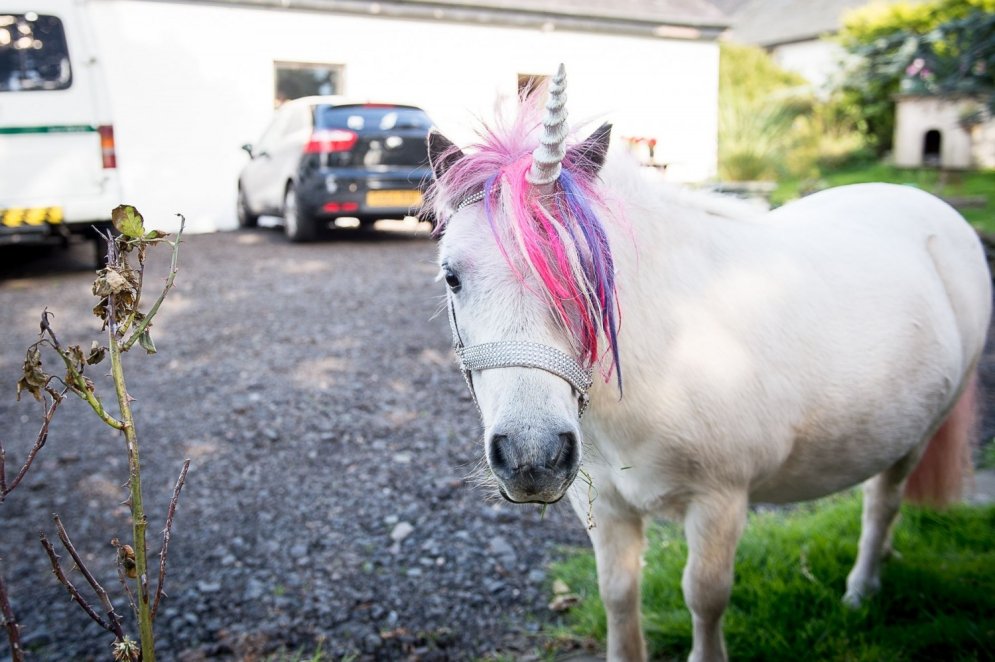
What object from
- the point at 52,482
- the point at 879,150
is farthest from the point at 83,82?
the point at 879,150

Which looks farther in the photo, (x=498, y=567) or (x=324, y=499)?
(x=324, y=499)

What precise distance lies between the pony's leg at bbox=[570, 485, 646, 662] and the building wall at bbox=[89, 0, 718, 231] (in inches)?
282

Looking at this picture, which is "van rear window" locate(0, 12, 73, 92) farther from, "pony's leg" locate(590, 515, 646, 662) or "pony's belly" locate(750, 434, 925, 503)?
"pony's belly" locate(750, 434, 925, 503)

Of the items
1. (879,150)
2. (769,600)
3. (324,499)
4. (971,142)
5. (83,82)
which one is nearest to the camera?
(769,600)

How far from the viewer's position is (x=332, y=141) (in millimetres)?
9102

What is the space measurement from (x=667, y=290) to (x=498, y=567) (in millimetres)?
1668

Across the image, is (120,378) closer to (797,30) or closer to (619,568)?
(619,568)

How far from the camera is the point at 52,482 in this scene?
151 inches

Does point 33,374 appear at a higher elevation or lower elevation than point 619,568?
higher

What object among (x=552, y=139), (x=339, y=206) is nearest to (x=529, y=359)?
(x=552, y=139)

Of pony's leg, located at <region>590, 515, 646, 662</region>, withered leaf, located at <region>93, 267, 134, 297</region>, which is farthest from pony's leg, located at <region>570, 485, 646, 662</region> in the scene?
withered leaf, located at <region>93, 267, 134, 297</region>

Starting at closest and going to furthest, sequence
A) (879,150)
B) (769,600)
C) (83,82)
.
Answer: (769,600) → (83,82) → (879,150)

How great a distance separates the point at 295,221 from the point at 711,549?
8.14m

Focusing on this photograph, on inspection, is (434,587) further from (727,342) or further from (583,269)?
(583,269)
